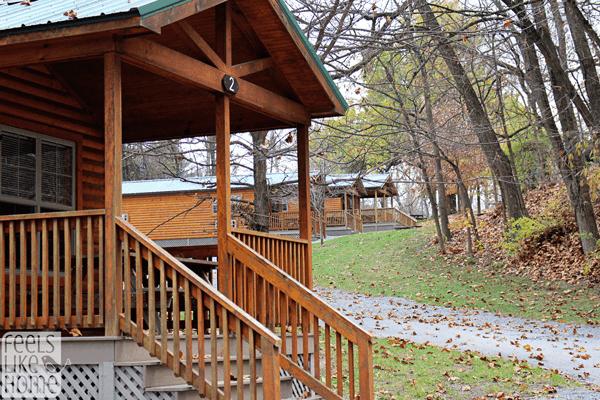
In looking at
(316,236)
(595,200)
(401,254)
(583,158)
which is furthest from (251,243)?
(316,236)

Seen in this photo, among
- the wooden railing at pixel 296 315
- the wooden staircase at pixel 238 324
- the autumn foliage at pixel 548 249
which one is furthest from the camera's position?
the autumn foliage at pixel 548 249

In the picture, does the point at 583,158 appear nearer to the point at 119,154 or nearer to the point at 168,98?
the point at 168,98

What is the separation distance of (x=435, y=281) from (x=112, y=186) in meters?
16.9

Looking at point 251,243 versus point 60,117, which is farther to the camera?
point 60,117

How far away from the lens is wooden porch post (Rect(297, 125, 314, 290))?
863 cm

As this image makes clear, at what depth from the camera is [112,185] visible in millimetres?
5398

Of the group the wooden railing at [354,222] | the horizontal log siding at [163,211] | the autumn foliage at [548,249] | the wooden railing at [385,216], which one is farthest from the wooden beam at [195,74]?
the wooden railing at [385,216]

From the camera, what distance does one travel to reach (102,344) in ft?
17.7

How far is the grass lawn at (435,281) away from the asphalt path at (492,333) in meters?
0.86

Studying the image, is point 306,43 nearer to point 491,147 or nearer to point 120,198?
point 120,198

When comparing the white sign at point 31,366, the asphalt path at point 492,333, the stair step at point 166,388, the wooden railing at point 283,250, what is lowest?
the asphalt path at point 492,333

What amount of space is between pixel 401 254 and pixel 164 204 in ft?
43.2

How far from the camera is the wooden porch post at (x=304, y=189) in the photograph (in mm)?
8633

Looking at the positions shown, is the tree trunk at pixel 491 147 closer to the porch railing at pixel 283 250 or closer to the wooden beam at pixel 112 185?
the porch railing at pixel 283 250
